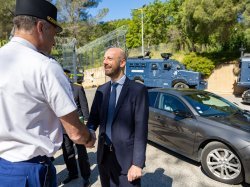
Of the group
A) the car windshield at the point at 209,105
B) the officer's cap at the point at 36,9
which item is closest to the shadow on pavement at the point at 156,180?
the car windshield at the point at 209,105

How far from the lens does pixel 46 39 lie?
1618 millimetres

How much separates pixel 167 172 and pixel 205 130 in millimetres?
981

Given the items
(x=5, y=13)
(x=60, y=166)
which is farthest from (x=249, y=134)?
(x=5, y=13)

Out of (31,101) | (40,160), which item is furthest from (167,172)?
(31,101)

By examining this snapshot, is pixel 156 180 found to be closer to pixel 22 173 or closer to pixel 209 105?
pixel 209 105

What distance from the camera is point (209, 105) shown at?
5375mm

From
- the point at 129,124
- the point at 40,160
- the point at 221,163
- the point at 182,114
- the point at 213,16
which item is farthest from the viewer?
the point at 213,16

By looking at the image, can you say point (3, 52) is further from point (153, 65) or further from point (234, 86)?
point (234, 86)

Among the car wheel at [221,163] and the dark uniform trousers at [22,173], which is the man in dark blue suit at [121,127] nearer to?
the dark uniform trousers at [22,173]

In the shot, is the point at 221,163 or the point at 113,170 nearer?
the point at 113,170

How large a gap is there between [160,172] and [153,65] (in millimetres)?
12369

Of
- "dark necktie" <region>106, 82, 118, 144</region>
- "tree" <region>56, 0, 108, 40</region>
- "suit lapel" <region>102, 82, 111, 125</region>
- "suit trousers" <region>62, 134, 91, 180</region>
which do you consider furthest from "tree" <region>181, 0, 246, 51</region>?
"dark necktie" <region>106, 82, 118, 144</region>

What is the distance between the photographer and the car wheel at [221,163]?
4.26m

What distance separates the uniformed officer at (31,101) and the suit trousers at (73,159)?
8.34 ft
